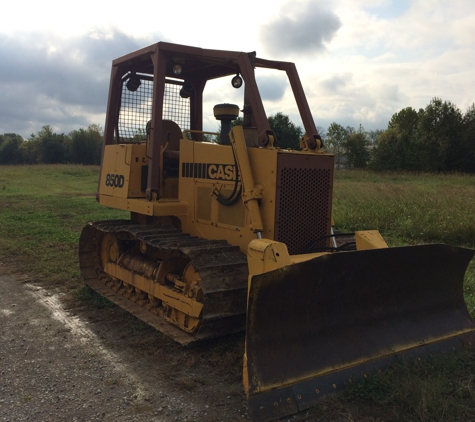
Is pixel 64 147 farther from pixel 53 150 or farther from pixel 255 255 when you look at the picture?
pixel 255 255

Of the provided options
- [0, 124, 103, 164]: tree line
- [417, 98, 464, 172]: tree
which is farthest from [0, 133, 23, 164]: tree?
[417, 98, 464, 172]: tree

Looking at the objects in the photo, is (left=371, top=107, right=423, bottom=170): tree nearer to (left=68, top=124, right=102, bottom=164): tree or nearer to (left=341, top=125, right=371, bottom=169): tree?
(left=341, top=125, right=371, bottom=169): tree

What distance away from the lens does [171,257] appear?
530 cm

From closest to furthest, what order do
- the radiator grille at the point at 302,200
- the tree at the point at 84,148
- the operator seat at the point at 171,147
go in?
the radiator grille at the point at 302,200 < the operator seat at the point at 171,147 < the tree at the point at 84,148

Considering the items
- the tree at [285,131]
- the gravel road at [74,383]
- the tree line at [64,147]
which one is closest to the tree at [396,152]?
the tree at [285,131]

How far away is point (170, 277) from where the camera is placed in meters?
5.27

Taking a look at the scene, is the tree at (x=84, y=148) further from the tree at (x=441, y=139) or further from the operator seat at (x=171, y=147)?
the operator seat at (x=171, y=147)

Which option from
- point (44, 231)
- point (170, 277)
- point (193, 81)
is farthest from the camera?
point (44, 231)

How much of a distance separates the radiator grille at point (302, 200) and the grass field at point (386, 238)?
4.87ft

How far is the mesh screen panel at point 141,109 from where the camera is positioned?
6.31 m

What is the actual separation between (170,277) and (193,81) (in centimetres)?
295

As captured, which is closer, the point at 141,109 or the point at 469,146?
the point at 141,109

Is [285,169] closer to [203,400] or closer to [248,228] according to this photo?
[248,228]

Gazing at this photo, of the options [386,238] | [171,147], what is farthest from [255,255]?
[386,238]
